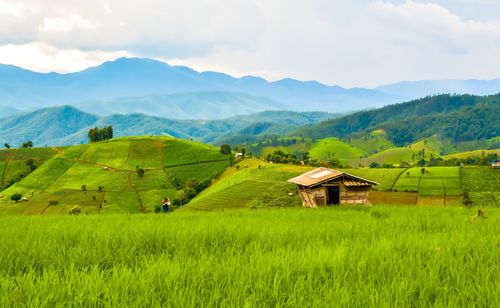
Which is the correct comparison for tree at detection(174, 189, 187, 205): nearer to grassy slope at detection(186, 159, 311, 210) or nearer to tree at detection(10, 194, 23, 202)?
grassy slope at detection(186, 159, 311, 210)

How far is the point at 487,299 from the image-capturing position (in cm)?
430

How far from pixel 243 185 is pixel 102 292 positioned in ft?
428

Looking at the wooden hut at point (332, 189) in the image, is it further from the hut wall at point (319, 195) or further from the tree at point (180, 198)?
the tree at point (180, 198)

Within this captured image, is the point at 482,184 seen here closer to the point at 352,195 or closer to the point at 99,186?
the point at 352,195

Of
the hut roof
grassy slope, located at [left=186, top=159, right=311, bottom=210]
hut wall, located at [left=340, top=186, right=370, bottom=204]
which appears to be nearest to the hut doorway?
hut wall, located at [left=340, top=186, right=370, bottom=204]

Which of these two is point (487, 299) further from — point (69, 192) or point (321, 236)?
point (69, 192)

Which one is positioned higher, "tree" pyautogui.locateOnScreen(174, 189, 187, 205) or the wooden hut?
the wooden hut

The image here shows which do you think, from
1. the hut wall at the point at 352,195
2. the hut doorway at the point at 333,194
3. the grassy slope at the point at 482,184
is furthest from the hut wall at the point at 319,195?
the grassy slope at the point at 482,184

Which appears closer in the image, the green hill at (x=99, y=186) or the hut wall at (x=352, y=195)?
the hut wall at (x=352, y=195)

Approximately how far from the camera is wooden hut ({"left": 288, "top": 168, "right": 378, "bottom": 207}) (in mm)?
37094

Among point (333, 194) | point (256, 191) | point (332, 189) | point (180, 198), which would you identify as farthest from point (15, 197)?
point (333, 194)

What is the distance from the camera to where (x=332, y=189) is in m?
37.8

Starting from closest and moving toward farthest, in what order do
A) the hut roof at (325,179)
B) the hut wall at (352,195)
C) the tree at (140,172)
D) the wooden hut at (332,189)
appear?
the wooden hut at (332,189) → the hut roof at (325,179) → the hut wall at (352,195) → the tree at (140,172)

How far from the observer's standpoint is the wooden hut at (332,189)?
3709 centimetres
